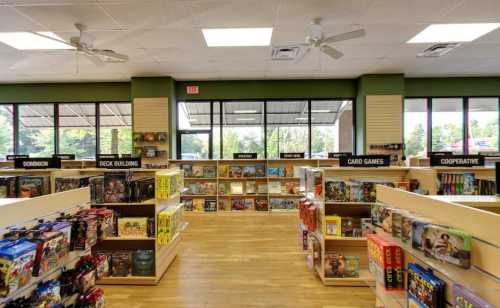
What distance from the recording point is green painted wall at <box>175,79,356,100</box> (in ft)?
25.0

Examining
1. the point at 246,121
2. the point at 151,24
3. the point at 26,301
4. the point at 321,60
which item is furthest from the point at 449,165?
the point at 246,121

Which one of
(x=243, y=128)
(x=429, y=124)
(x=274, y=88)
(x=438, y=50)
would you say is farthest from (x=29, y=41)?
(x=429, y=124)

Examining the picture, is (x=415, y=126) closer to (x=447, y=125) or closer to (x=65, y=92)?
(x=447, y=125)

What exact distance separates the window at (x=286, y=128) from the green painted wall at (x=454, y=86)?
293 centimetres

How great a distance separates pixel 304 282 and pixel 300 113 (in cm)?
546

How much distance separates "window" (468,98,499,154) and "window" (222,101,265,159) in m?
5.79

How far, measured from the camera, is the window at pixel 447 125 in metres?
7.59

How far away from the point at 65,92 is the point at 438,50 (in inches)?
366

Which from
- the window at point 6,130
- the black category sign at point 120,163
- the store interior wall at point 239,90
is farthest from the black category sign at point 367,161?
the window at point 6,130

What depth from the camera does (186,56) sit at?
5.66 m

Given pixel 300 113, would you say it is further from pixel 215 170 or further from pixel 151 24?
pixel 151 24

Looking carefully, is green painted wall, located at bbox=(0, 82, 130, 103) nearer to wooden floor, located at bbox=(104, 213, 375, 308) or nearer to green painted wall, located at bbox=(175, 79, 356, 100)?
green painted wall, located at bbox=(175, 79, 356, 100)

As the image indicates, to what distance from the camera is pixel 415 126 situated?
762cm

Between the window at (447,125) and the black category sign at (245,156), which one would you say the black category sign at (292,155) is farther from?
the window at (447,125)
